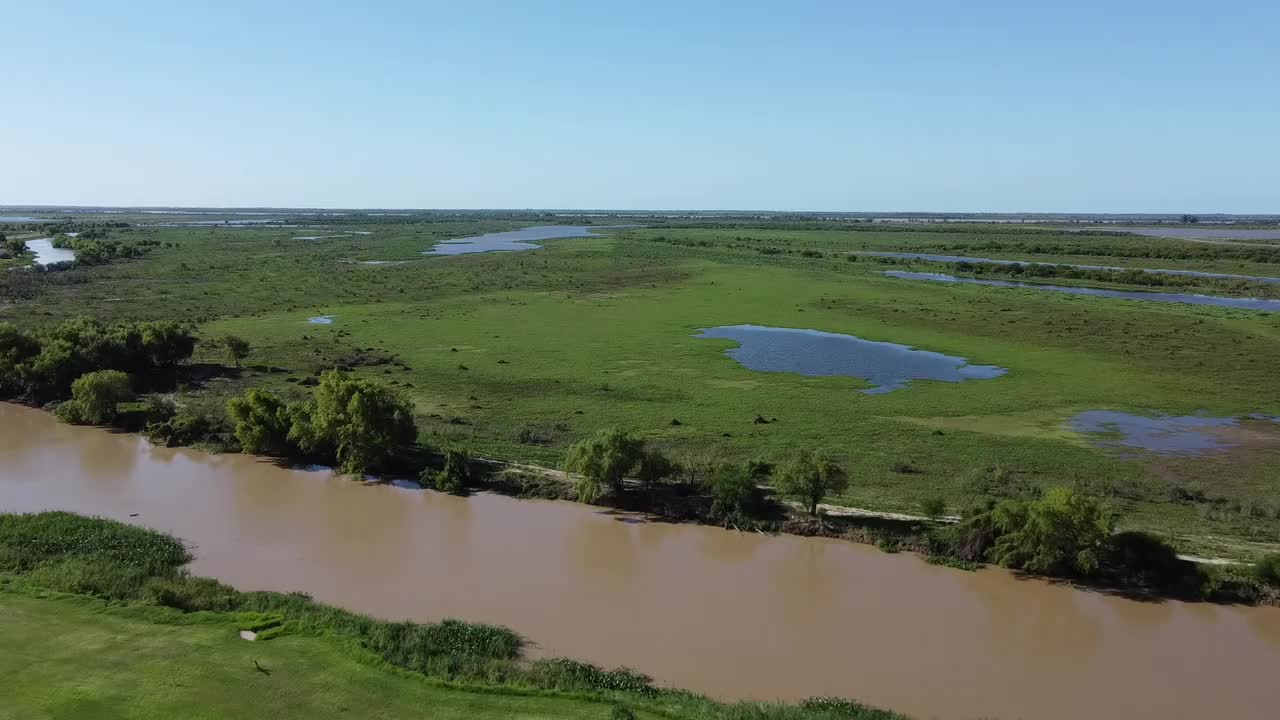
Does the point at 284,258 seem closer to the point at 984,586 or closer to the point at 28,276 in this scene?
the point at 28,276

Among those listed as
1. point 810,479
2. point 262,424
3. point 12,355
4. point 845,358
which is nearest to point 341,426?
point 262,424

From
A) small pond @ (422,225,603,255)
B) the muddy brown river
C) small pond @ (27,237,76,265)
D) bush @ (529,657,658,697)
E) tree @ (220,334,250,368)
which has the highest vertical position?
small pond @ (422,225,603,255)

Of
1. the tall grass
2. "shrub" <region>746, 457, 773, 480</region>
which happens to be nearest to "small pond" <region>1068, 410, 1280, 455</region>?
"shrub" <region>746, 457, 773, 480</region>

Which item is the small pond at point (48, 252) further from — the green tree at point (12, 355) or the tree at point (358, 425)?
the tree at point (358, 425)

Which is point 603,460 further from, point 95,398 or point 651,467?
point 95,398

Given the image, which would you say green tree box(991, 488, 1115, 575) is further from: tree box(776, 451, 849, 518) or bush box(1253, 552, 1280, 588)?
tree box(776, 451, 849, 518)

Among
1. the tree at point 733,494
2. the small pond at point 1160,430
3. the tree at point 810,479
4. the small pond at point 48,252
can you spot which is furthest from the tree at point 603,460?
the small pond at point 48,252

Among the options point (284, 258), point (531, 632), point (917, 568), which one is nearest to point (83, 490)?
point (531, 632)
